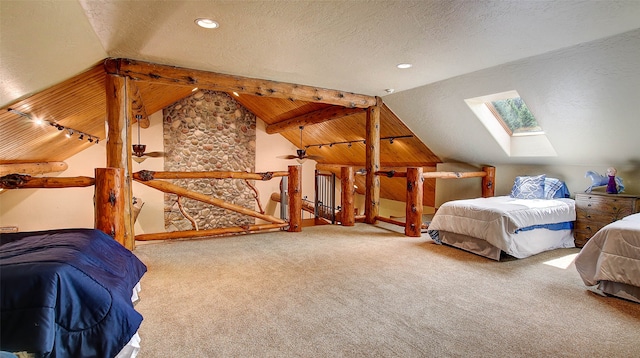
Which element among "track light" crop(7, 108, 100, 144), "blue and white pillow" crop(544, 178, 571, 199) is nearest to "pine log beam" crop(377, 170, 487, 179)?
"blue and white pillow" crop(544, 178, 571, 199)

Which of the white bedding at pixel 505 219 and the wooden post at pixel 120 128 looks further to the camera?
the wooden post at pixel 120 128

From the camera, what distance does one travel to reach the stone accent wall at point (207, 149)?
731cm

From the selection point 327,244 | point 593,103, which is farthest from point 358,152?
point 593,103

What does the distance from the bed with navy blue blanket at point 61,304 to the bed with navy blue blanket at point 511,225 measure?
3354mm

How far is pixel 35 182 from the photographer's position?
9.09ft

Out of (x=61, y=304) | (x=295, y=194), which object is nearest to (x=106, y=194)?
(x=61, y=304)

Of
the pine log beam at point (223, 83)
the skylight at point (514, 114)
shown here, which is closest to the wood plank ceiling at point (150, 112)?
the pine log beam at point (223, 83)

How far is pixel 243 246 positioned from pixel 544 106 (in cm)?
399

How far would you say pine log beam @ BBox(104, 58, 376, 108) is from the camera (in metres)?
3.48

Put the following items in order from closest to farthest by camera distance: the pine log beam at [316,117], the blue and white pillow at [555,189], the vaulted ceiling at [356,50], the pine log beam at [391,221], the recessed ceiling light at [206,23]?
the vaulted ceiling at [356,50]
the recessed ceiling light at [206,23]
the blue and white pillow at [555,189]
the pine log beam at [391,221]
the pine log beam at [316,117]

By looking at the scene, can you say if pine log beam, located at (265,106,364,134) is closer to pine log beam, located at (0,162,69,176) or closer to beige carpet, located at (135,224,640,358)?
beige carpet, located at (135,224,640,358)

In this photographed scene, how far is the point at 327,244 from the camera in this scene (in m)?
3.99

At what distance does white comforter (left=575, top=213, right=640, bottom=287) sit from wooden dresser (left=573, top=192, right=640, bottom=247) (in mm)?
1121

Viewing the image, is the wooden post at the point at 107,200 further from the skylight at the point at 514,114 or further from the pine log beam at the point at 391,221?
the skylight at the point at 514,114
